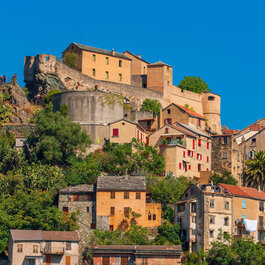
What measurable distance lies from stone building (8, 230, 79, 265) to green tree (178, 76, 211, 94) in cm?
5560

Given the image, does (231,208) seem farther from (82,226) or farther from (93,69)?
(93,69)

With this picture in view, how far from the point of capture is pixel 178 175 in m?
91.8

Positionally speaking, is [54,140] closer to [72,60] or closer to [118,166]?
[118,166]

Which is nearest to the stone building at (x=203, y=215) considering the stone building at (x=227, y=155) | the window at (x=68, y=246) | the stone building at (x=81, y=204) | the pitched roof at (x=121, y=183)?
the pitched roof at (x=121, y=183)

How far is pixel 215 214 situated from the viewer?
3027 inches

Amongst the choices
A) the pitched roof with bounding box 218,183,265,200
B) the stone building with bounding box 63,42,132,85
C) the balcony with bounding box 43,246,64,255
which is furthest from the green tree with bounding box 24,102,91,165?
the stone building with bounding box 63,42,132,85

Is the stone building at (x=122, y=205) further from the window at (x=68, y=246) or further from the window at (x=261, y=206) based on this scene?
the window at (x=261, y=206)

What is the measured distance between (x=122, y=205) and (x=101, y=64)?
4073 centimetres

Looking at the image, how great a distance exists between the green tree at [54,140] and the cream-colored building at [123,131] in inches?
206

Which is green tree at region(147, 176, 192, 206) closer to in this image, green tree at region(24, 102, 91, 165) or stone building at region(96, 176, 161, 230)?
stone building at region(96, 176, 161, 230)

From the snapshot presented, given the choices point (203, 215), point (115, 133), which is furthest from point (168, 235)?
point (115, 133)

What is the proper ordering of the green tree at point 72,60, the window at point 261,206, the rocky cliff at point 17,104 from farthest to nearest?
the green tree at point 72,60 → the rocky cliff at point 17,104 → the window at point 261,206

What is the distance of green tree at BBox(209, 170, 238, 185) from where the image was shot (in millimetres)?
92000

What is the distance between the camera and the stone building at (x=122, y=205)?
76.9 m
